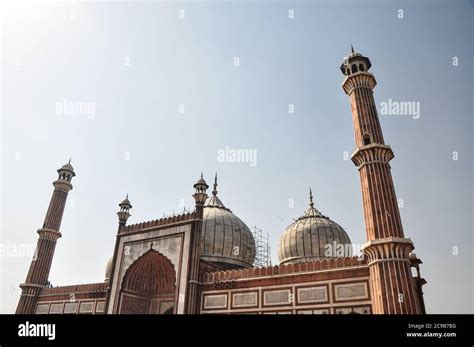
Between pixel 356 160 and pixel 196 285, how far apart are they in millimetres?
9848

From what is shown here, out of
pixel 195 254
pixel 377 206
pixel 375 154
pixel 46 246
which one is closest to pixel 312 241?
pixel 195 254

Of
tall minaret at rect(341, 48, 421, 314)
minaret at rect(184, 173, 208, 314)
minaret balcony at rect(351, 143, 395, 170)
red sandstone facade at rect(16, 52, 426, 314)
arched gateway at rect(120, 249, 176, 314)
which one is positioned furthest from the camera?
arched gateway at rect(120, 249, 176, 314)

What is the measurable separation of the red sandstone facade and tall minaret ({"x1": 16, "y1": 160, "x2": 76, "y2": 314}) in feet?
0.23

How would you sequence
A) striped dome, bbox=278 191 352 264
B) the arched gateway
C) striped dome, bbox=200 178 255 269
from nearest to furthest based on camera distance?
the arched gateway < striped dome, bbox=278 191 352 264 < striped dome, bbox=200 178 255 269

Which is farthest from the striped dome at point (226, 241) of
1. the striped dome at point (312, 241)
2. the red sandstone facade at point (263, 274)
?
the red sandstone facade at point (263, 274)

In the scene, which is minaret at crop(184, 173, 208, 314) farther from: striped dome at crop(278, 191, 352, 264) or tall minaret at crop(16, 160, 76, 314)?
tall minaret at crop(16, 160, 76, 314)

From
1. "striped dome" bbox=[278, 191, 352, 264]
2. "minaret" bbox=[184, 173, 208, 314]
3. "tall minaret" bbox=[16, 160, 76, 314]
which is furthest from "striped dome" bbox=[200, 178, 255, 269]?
"tall minaret" bbox=[16, 160, 76, 314]

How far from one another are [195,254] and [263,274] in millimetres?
3832

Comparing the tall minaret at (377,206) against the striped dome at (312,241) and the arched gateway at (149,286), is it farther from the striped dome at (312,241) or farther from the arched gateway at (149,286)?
the arched gateway at (149,286)

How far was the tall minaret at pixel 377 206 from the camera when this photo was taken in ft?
39.5

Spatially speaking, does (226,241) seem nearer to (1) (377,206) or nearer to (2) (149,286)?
(2) (149,286)

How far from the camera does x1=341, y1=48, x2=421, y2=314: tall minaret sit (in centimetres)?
1204

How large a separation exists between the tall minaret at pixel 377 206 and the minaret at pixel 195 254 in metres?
8.40
